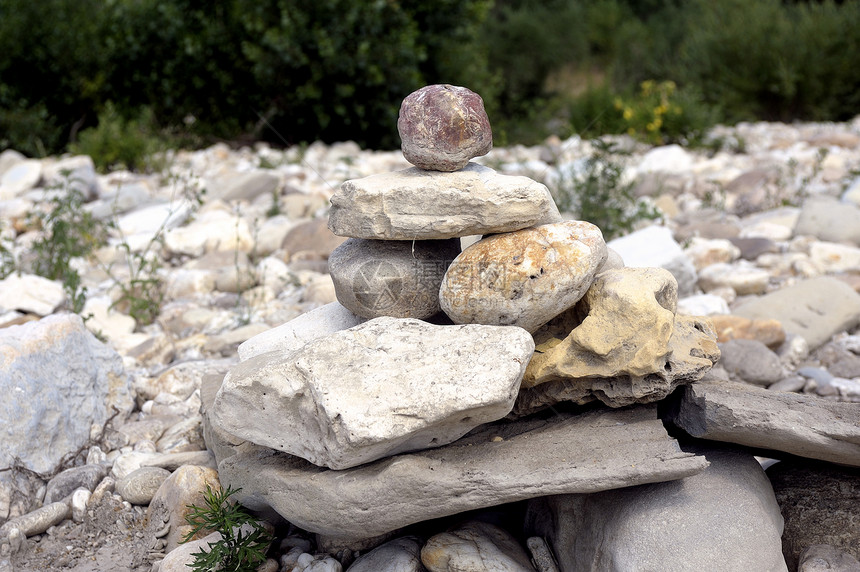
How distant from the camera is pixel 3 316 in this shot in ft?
16.4

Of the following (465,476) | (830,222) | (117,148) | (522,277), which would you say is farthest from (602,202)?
(117,148)

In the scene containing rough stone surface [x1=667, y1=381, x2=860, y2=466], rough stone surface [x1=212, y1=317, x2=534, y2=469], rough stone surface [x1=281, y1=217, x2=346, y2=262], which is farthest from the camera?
rough stone surface [x1=281, y1=217, x2=346, y2=262]

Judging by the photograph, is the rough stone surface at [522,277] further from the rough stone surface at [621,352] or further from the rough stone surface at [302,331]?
the rough stone surface at [302,331]

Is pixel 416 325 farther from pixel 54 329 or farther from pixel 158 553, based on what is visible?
pixel 54 329

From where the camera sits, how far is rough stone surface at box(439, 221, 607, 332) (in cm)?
285

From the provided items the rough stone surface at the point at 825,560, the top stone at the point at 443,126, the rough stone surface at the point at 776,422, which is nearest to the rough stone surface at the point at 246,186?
the top stone at the point at 443,126

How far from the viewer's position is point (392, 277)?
3084mm

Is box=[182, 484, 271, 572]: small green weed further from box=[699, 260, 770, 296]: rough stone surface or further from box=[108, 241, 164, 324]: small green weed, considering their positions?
box=[699, 260, 770, 296]: rough stone surface

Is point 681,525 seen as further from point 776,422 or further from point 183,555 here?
point 183,555

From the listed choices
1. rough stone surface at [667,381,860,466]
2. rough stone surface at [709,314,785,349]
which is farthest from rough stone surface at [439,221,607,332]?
rough stone surface at [709,314,785,349]

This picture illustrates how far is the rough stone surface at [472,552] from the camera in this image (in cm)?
282

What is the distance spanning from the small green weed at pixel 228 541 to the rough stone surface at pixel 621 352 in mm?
1135

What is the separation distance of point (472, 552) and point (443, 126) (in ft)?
5.20

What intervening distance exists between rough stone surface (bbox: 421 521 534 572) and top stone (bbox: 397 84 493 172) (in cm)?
141
